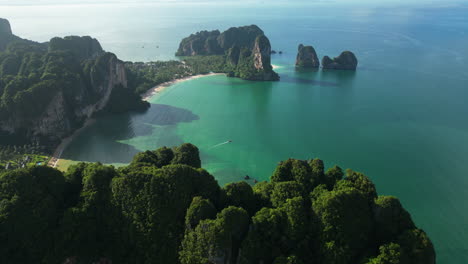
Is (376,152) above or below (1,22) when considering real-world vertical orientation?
below

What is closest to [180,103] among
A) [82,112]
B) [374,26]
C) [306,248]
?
[82,112]

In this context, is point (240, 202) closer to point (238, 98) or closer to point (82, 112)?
point (82, 112)

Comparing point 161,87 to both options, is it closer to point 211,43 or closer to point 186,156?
point 211,43

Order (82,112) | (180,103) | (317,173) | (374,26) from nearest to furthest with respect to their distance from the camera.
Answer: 1. (317,173)
2. (82,112)
3. (180,103)
4. (374,26)

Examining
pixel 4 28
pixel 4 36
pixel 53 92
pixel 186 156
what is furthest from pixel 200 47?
pixel 186 156

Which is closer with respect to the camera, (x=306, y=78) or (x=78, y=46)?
(x=78, y=46)
